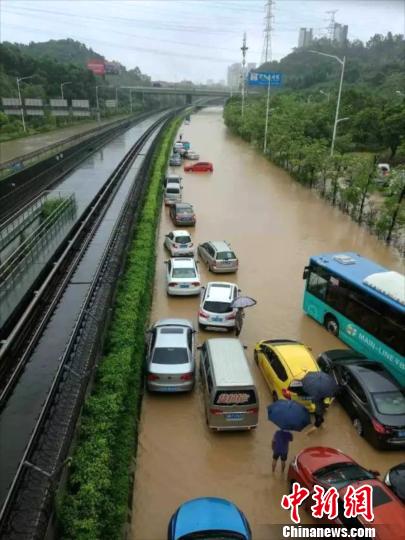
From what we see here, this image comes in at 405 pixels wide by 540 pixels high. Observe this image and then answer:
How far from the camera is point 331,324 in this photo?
13.2 m

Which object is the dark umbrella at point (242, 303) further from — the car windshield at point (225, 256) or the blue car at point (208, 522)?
the blue car at point (208, 522)

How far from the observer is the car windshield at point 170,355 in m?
10.3

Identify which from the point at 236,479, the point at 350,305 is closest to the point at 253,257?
the point at 350,305

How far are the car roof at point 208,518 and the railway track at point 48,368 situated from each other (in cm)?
195

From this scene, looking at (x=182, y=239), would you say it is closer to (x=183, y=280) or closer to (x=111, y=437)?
(x=183, y=280)

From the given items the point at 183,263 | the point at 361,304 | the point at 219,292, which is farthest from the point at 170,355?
the point at 183,263

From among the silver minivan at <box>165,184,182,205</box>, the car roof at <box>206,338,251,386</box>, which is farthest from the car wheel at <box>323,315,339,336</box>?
the silver minivan at <box>165,184,182,205</box>

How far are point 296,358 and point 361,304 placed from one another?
2.68m

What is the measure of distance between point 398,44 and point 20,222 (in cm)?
18774

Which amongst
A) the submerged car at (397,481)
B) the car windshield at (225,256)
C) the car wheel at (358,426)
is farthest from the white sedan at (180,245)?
the submerged car at (397,481)

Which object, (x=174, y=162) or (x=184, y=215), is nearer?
(x=184, y=215)

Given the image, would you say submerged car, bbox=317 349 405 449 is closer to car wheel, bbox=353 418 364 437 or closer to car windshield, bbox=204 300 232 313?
car wheel, bbox=353 418 364 437

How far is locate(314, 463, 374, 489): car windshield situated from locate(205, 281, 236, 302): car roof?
6.27m

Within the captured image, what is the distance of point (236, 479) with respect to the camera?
837 cm
